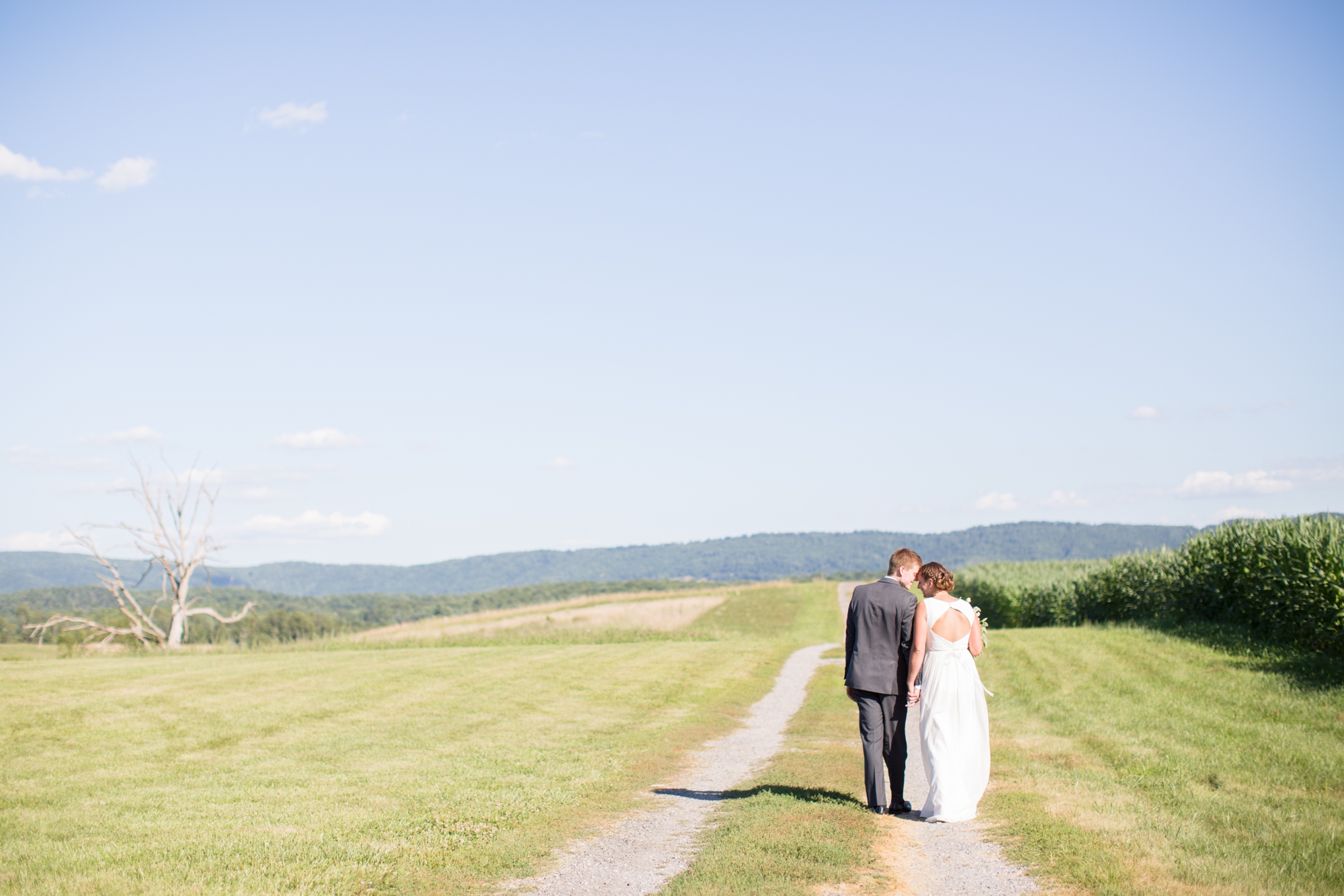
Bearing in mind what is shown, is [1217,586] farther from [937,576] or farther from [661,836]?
[661,836]

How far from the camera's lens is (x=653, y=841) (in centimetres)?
853

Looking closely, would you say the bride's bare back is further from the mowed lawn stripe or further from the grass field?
the mowed lawn stripe

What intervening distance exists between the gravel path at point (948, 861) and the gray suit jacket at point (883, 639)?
1.25 metres

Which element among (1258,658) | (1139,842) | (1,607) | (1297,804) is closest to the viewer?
(1139,842)

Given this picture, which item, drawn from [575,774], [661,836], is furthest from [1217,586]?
[661,836]

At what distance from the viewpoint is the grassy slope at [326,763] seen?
7.96m

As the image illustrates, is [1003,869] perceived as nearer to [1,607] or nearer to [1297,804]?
[1297,804]

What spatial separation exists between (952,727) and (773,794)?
2470mm

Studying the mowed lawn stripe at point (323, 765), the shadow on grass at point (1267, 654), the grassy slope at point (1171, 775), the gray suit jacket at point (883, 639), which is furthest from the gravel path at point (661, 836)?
the shadow on grass at point (1267, 654)

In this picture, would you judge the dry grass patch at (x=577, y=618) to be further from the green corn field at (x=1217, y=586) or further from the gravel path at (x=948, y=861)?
the gravel path at (x=948, y=861)

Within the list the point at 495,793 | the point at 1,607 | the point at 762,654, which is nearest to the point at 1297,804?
the point at 495,793

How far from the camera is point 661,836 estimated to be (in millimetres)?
8773

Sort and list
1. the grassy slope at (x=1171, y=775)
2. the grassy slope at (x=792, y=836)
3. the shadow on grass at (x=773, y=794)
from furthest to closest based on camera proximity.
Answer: the shadow on grass at (x=773, y=794)
the grassy slope at (x=1171, y=775)
the grassy slope at (x=792, y=836)

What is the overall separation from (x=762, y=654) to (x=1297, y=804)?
23.8 m
